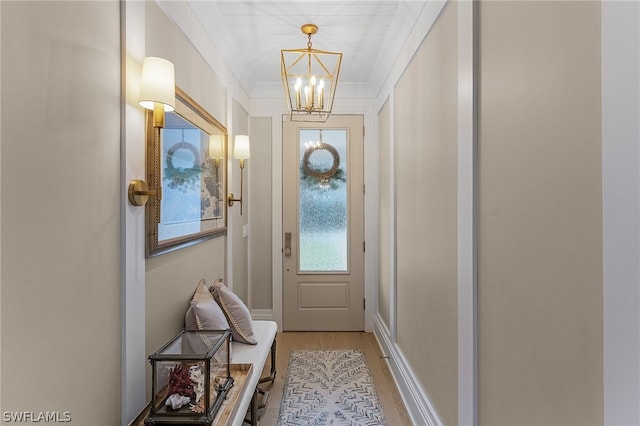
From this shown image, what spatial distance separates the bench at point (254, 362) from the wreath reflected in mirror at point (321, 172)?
5.72 ft

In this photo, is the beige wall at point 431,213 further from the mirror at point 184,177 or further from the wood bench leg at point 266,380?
the mirror at point 184,177

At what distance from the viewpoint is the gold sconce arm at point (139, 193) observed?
1447 mm

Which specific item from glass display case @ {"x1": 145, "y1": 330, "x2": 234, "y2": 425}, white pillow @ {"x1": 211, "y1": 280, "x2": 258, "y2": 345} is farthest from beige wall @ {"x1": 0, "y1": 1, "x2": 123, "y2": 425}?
white pillow @ {"x1": 211, "y1": 280, "x2": 258, "y2": 345}

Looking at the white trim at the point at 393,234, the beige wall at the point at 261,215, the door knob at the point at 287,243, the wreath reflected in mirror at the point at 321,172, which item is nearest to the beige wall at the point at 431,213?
the white trim at the point at 393,234

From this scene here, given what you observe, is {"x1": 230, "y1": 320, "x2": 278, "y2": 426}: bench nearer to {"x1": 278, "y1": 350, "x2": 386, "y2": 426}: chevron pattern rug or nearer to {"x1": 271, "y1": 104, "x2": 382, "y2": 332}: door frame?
{"x1": 278, "y1": 350, "x2": 386, "y2": 426}: chevron pattern rug

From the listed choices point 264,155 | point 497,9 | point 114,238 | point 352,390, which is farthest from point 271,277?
point 497,9

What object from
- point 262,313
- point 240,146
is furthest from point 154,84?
point 262,313

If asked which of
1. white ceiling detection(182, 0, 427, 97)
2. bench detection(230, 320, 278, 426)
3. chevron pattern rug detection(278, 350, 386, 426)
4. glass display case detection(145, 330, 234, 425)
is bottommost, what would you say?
chevron pattern rug detection(278, 350, 386, 426)

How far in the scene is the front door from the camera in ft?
13.1

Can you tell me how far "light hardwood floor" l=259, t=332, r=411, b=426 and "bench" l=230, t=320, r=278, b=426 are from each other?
9cm

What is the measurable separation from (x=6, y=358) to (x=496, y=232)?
1469 millimetres

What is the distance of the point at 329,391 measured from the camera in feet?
8.81

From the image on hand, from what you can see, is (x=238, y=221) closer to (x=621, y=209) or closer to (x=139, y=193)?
(x=139, y=193)

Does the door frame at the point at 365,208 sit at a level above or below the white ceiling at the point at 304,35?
below
